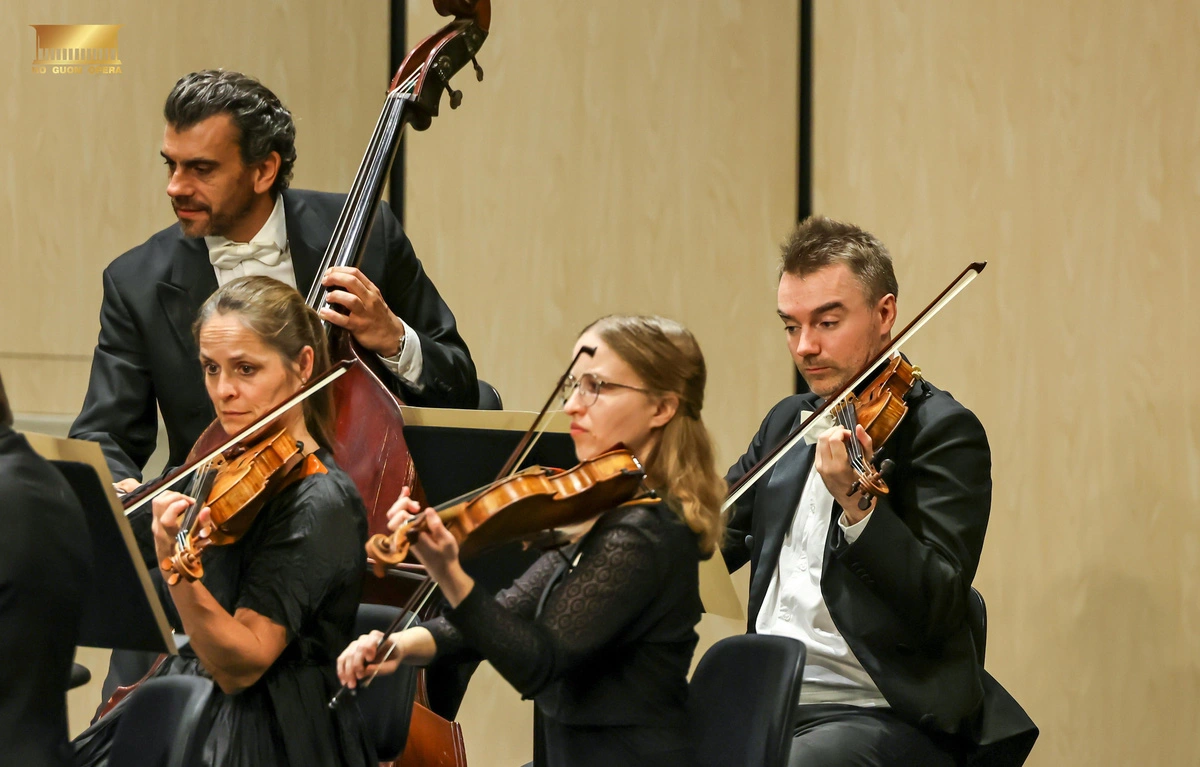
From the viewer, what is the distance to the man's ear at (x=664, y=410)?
1.84 metres

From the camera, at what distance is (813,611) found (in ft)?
7.64

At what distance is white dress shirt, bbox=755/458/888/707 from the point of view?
7.41 feet

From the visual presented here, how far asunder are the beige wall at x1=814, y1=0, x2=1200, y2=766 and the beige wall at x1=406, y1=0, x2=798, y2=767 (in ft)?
1.43

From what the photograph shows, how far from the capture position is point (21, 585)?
138 cm

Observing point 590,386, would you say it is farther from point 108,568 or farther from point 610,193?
point 610,193

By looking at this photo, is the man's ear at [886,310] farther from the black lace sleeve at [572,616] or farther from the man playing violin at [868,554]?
the black lace sleeve at [572,616]

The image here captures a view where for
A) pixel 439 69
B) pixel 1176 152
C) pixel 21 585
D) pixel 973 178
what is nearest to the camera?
pixel 21 585

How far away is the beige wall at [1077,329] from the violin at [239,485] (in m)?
2.07

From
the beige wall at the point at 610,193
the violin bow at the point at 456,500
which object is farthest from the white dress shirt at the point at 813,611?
the beige wall at the point at 610,193

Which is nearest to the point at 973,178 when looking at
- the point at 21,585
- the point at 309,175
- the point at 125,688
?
→ the point at 309,175

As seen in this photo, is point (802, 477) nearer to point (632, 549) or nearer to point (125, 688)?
point (632, 549)

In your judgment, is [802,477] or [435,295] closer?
[802,477]

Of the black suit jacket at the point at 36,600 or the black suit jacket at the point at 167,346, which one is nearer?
the black suit jacket at the point at 36,600

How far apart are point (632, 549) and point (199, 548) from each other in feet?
1.57
